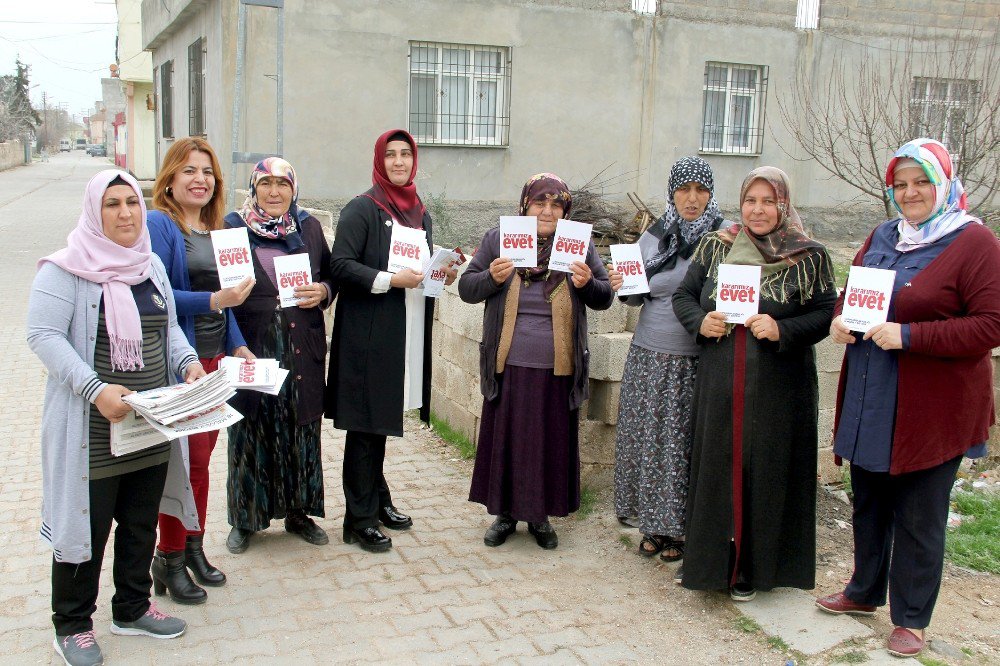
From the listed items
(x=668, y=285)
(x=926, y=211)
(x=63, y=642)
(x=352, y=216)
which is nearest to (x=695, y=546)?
(x=668, y=285)

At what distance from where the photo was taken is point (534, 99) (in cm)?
1387

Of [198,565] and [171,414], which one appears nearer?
[171,414]

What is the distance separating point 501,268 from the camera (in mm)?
4441

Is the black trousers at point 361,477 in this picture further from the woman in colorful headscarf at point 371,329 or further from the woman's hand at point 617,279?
the woman's hand at point 617,279

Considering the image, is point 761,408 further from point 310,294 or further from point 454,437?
point 454,437

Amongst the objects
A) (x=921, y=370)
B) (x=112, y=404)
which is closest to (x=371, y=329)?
(x=112, y=404)

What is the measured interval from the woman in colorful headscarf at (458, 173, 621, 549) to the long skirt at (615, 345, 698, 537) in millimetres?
283

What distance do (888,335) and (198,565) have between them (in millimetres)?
3258

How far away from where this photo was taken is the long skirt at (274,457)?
4473 millimetres

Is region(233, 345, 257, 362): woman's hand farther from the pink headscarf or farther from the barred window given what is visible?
the barred window

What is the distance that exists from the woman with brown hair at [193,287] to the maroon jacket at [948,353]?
283 centimetres

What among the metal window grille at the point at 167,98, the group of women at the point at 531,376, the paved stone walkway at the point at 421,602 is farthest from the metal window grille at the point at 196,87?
the group of women at the point at 531,376

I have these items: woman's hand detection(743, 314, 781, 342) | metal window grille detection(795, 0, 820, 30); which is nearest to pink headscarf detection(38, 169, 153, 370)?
woman's hand detection(743, 314, 781, 342)

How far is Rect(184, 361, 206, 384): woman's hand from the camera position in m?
3.57
